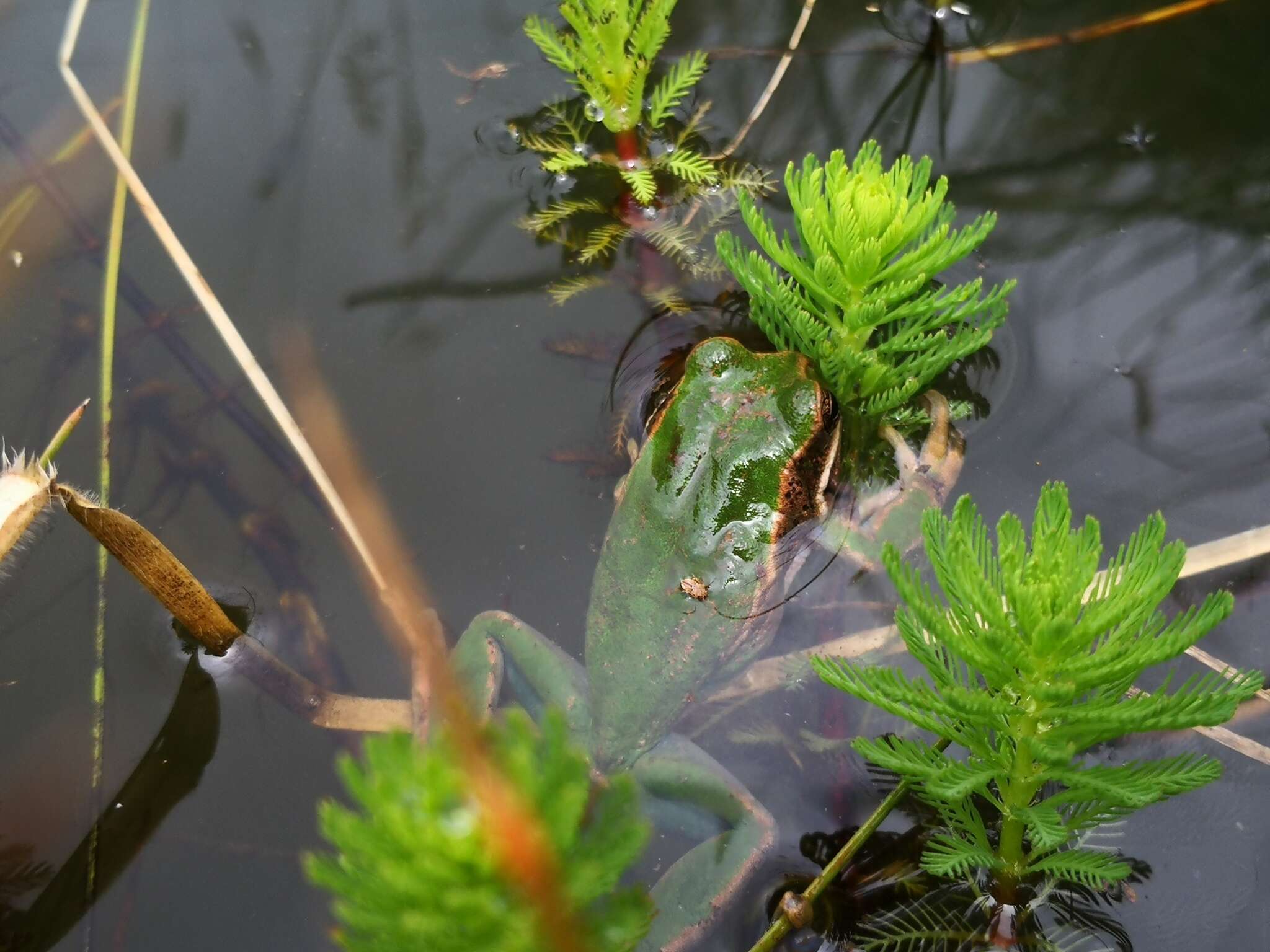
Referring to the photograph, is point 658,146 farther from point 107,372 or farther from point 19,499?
point 19,499

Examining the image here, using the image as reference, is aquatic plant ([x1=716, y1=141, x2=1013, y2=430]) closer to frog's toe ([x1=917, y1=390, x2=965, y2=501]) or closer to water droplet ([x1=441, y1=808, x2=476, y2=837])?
frog's toe ([x1=917, y1=390, x2=965, y2=501])

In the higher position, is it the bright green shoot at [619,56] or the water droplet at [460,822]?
the bright green shoot at [619,56]

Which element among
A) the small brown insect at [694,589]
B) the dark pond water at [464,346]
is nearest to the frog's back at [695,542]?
the small brown insect at [694,589]

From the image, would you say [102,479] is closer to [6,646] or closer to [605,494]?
[6,646]

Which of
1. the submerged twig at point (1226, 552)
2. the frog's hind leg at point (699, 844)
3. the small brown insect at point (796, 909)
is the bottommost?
the frog's hind leg at point (699, 844)

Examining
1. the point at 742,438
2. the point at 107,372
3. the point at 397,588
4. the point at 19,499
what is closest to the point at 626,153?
the point at 742,438

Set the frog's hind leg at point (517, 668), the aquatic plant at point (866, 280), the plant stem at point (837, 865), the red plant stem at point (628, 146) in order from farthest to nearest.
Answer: the red plant stem at point (628, 146), the frog's hind leg at point (517, 668), the aquatic plant at point (866, 280), the plant stem at point (837, 865)

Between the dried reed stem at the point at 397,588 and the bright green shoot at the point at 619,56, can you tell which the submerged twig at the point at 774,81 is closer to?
the bright green shoot at the point at 619,56

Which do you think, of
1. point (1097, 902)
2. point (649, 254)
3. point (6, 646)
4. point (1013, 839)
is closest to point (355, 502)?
point (6, 646)
